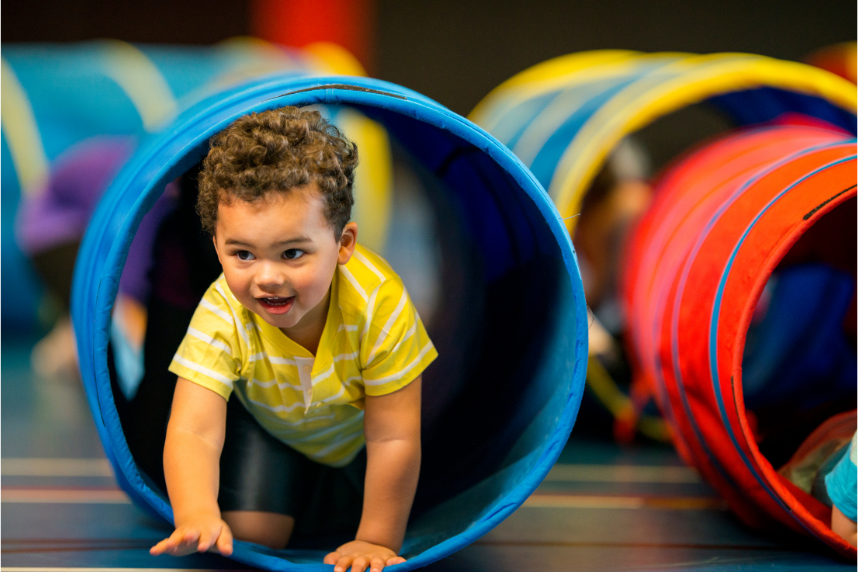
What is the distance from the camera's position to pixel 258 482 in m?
1.43

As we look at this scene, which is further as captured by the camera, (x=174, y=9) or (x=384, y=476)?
(x=174, y=9)

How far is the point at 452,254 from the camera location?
1.92 metres

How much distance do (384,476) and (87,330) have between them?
542mm

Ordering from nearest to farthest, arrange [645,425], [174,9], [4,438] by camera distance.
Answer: [4,438] < [645,425] < [174,9]

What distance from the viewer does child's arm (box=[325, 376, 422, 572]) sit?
1228 mm

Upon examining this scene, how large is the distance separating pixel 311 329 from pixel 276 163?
0.96ft

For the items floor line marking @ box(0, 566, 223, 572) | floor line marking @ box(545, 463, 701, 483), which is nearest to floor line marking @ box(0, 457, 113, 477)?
floor line marking @ box(0, 566, 223, 572)

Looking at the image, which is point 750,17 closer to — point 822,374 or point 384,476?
point 822,374

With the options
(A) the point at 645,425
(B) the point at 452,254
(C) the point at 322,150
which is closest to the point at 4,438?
(B) the point at 452,254

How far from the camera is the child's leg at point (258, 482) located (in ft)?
4.45

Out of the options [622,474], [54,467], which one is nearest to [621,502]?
[622,474]

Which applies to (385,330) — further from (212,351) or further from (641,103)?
(641,103)

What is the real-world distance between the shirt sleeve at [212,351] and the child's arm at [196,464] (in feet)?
0.06

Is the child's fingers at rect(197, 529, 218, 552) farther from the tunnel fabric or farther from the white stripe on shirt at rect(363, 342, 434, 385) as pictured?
the tunnel fabric
